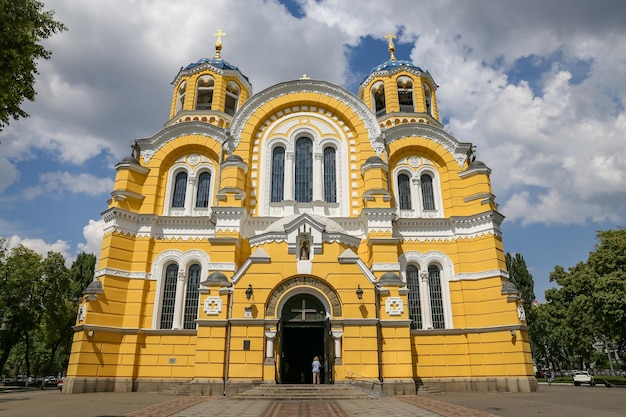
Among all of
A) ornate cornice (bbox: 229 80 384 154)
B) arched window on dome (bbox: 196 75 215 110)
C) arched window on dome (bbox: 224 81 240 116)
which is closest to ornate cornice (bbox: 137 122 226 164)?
ornate cornice (bbox: 229 80 384 154)

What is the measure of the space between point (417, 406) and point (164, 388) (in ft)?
42.7

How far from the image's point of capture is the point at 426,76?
29.5 meters

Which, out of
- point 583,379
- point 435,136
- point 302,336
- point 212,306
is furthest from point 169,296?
point 583,379

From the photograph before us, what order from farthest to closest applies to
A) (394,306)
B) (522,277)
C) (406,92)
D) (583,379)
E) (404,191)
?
(522,277), (583,379), (406,92), (404,191), (394,306)

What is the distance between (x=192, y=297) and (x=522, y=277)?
37.4m

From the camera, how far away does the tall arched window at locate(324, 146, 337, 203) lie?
24.5 metres

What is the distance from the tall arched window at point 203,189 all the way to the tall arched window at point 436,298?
13.2 meters

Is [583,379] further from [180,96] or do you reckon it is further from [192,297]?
[180,96]

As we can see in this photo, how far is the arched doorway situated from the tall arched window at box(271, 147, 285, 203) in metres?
7.09

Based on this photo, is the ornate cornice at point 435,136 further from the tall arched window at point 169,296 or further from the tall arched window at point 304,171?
the tall arched window at point 169,296

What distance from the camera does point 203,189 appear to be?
2528 centimetres

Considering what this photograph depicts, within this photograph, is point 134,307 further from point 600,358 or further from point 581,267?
point 600,358

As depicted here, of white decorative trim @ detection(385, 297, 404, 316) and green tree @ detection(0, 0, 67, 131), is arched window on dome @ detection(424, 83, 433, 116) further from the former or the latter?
green tree @ detection(0, 0, 67, 131)

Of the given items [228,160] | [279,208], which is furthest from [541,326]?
[228,160]
